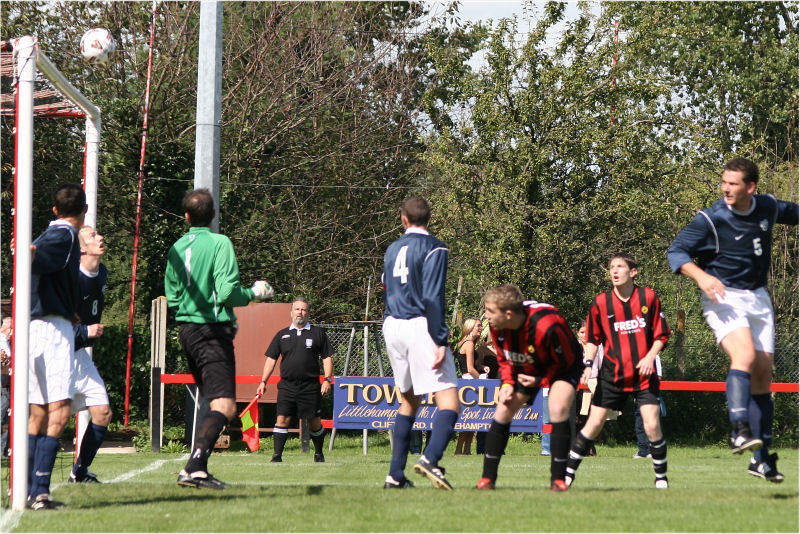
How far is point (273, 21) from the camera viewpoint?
2333cm

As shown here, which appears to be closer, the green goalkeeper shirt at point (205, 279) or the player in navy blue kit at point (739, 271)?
the player in navy blue kit at point (739, 271)

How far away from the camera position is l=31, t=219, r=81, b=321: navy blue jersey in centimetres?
662

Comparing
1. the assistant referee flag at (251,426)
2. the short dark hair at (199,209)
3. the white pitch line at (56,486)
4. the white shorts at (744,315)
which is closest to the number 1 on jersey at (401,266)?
the short dark hair at (199,209)

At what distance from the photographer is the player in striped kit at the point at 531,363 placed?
23.7ft

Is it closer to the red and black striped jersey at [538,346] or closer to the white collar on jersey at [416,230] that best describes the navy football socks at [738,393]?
the red and black striped jersey at [538,346]

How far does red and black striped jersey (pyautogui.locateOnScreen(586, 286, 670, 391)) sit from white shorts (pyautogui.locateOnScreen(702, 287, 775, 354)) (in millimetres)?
1483

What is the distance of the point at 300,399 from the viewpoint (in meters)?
14.1

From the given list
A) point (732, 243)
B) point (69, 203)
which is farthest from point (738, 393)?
point (69, 203)

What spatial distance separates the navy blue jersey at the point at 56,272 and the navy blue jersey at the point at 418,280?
2120 millimetres

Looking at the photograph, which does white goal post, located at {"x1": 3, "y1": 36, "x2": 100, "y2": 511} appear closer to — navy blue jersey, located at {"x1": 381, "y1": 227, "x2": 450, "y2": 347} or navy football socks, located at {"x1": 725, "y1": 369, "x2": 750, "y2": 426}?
navy blue jersey, located at {"x1": 381, "y1": 227, "x2": 450, "y2": 347}

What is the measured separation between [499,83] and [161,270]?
726 centimetres

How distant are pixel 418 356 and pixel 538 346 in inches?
32.3

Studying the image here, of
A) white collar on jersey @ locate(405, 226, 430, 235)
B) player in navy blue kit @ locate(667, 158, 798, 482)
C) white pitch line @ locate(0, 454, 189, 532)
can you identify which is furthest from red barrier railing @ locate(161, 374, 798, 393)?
player in navy blue kit @ locate(667, 158, 798, 482)

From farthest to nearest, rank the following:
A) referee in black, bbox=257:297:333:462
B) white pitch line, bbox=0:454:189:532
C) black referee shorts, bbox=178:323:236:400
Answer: referee in black, bbox=257:297:333:462 → black referee shorts, bbox=178:323:236:400 → white pitch line, bbox=0:454:189:532
